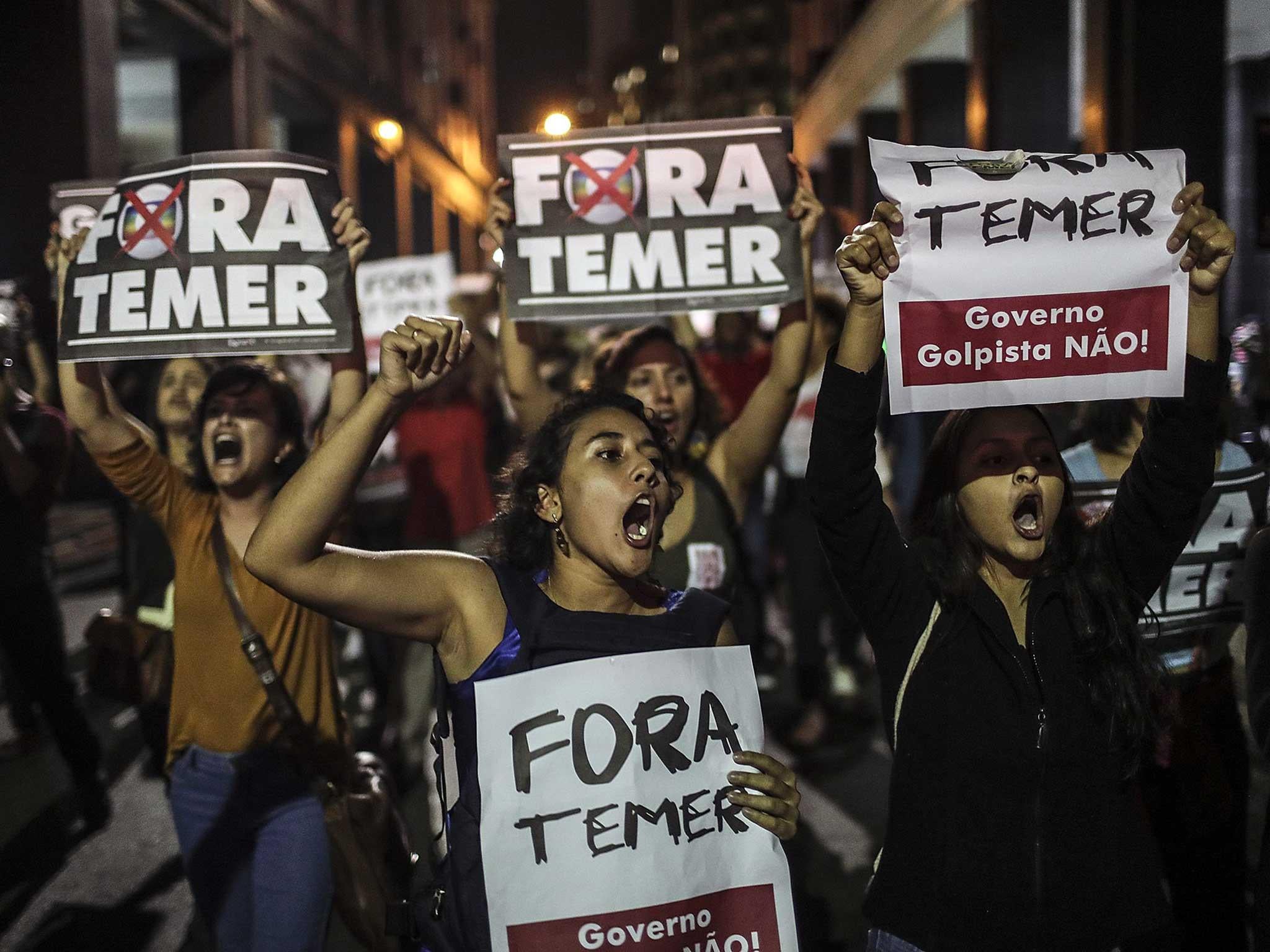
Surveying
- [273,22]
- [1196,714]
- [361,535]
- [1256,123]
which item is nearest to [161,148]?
[273,22]

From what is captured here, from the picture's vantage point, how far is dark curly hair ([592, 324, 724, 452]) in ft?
14.4

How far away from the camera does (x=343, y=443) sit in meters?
2.34

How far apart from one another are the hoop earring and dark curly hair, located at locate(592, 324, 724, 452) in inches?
68.3

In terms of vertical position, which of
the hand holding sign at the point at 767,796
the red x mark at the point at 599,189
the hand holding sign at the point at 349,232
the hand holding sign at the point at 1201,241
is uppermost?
the red x mark at the point at 599,189

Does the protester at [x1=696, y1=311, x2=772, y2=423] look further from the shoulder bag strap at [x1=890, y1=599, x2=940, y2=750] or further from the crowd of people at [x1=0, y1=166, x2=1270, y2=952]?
the shoulder bag strap at [x1=890, y1=599, x2=940, y2=750]

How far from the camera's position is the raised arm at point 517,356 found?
4223 millimetres

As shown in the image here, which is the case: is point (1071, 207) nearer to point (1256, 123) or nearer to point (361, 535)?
point (1256, 123)

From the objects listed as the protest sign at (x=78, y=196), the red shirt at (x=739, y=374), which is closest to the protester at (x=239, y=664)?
the protest sign at (x=78, y=196)

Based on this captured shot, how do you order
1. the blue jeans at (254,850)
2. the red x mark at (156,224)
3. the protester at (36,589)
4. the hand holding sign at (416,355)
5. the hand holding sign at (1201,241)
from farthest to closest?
the protester at (36,589)
the red x mark at (156,224)
the blue jeans at (254,850)
the hand holding sign at (1201,241)
the hand holding sign at (416,355)

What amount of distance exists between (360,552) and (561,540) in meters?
0.40

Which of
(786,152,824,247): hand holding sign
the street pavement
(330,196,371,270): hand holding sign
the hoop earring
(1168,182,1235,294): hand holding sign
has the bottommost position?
the street pavement

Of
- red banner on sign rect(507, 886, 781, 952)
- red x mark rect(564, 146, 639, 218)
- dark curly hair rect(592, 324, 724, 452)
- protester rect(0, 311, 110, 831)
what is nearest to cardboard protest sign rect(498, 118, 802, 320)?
red x mark rect(564, 146, 639, 218)

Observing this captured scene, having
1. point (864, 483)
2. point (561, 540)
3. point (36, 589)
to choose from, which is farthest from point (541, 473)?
point (36, 589)

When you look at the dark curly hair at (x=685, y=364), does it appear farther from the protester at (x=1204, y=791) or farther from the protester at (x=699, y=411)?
the protester at (x=1204, y=791)
